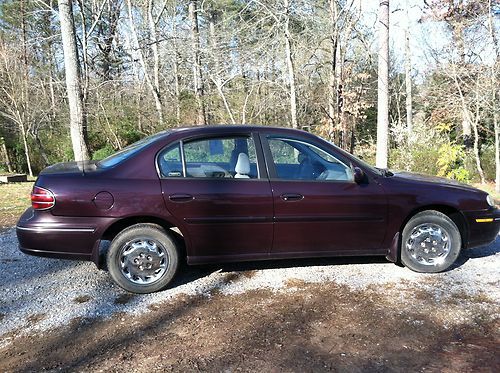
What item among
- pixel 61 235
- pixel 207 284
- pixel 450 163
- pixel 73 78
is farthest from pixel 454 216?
pixel 73 78

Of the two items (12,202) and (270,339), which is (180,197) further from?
(12,202)

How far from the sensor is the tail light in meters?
3.59

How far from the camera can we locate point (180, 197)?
374 centimetres

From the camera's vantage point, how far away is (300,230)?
399cm

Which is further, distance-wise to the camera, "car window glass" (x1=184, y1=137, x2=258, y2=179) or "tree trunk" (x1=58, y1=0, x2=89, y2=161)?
"tree trunk" (x1=58, y1=0, x2=89, y2=161)

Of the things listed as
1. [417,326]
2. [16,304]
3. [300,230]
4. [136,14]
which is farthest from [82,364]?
[136,14]

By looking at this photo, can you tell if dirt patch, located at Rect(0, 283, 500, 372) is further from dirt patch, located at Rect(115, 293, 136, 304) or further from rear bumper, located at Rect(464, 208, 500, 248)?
rear bumper, located at Rect(464, 208, 500, 248)

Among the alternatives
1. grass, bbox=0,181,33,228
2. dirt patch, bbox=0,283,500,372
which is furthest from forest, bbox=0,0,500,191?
dirt patch, bbox=0,283,500,372

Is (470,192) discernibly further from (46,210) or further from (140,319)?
(46,210)

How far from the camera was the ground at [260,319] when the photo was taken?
8.91 ft

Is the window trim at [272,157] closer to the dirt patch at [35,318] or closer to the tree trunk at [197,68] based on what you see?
the dirt patch at [35,318]

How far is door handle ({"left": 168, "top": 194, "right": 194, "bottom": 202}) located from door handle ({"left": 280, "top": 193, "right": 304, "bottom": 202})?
2.86 ft

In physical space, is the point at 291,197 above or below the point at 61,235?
above

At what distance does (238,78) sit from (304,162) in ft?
40.3
